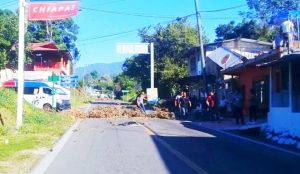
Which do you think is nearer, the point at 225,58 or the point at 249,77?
the point at 249,77

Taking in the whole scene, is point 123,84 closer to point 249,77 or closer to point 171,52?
point 171,52

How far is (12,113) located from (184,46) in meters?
44.9

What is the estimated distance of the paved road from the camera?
10969 millimetres

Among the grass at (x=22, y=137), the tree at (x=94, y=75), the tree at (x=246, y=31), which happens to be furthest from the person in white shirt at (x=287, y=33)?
the tree at (x=94, y=75)

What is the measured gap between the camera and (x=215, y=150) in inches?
588

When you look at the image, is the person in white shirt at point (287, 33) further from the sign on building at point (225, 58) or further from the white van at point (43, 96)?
the white van at point (43, 96)

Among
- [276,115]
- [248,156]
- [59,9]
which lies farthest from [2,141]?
[276,115]

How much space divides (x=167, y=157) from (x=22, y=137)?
21.7 ft

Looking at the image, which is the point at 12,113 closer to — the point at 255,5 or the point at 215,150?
the point at 215,150

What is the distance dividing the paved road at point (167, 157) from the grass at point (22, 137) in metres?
0.66

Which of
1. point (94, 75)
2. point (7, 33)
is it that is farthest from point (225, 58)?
point (94, 75)

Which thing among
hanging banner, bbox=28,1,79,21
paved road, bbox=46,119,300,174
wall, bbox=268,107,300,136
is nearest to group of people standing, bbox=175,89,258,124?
wall, bbox=268,107,300,136

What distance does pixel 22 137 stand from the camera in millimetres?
17578

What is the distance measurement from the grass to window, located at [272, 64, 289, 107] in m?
9.07
